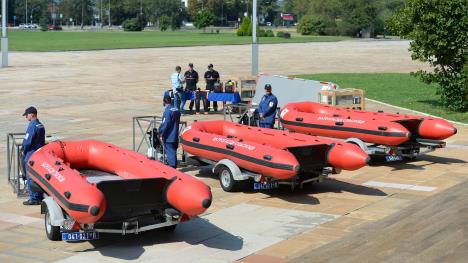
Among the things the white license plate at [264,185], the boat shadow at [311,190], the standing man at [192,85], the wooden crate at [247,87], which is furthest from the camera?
the wooden crate at [247,87]

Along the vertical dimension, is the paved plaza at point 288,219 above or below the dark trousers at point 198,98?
below

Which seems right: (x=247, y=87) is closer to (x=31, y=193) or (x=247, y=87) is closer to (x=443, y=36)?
(x=443, y=36)

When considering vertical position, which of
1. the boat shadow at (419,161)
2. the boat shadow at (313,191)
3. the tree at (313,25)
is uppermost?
the tree at (313,25)

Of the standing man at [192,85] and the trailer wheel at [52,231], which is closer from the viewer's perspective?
the trailer wheel at [52,231]

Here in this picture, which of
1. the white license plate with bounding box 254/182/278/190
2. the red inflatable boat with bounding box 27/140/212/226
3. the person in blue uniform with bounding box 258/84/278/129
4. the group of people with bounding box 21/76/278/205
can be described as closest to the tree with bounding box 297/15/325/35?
the group of people with bounding box 21/76/278/205

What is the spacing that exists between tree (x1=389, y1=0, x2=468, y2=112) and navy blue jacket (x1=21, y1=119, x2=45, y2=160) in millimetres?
17697

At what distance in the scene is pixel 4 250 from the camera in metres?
12.3

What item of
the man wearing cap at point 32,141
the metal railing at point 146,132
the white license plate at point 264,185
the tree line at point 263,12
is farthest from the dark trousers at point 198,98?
the tree line at point 263,12

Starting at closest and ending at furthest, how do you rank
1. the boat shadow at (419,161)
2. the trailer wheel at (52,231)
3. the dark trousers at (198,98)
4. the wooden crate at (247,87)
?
the trailer wheel at (52,231)
the boat shadow at (419,161)
the dark trousers at (198,98)
the wooden crate at (247,87)

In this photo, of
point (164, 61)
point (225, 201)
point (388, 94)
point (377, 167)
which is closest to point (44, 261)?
point (225, 201)

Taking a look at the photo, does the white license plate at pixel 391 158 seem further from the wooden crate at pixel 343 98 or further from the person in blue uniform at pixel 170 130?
the wooden crate at pixel 343 98

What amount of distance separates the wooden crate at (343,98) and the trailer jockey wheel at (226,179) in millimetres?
9818

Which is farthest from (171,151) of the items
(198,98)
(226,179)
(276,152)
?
(198,98)

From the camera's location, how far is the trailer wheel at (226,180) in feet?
53.4
